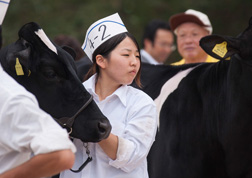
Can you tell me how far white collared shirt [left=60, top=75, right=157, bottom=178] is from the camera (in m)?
2.60

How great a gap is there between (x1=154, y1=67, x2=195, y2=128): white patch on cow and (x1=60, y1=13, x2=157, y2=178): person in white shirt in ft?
4.11

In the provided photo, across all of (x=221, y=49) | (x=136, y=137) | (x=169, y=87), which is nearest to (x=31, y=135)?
(x=136, y=137)

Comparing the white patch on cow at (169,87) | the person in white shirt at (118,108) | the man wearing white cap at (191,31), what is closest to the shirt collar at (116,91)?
the person in white shirt at (118,108)

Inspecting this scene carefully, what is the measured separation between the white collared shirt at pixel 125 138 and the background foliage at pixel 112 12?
7234mm

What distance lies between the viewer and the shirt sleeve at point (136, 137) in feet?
8.43

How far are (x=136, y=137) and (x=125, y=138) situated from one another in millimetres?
57

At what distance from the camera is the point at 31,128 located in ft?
6.20

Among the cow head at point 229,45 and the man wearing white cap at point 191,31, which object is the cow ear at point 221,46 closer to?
the cow head at point 229,45

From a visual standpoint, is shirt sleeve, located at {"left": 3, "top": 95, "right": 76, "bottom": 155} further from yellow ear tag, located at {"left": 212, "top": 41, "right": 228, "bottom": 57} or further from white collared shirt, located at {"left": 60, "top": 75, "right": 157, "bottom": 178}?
yellow ear tag, located at {"left": 212, "top": 41, "right": 228, "bottom": 57}

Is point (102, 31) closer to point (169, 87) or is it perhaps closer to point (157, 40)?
point (169, 87)

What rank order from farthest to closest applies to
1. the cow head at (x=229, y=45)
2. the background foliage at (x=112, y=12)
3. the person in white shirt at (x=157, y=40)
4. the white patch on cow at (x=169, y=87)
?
the background foliage at (x=112, y=12)
the person in white shirt at (x=157, y=40)
the white patch on cow at (x=169, y=87)
the cow head at (x=229, y=45)

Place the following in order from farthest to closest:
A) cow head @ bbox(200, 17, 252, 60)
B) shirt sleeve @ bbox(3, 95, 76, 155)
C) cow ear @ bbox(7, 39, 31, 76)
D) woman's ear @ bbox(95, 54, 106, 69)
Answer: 1. cow head @ bbox(200, 17, 252, 60)
2. woman's ear @ bbox(95, 54, 106, 69)
3. cow ear @ bbox(7, 39, 31, 76)
4. shirt sleeve @ bbox(3, 95, 76, 155)

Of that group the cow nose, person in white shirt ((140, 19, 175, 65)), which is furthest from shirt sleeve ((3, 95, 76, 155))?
person in white shirt ((140, 19, 175, 65))

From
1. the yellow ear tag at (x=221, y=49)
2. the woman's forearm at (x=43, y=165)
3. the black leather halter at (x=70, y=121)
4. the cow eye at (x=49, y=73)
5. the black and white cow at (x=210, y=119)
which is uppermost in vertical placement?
the woman's forearm at (x=43, y=165)
